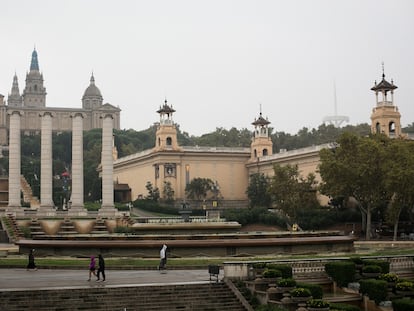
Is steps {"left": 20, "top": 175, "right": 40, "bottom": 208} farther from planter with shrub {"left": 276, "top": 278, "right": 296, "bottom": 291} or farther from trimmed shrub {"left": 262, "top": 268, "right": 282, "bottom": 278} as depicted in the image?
planter with shrub {"left": 276, "top": 278, "right": 296, "bottom": 291}

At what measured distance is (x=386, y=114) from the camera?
307ft

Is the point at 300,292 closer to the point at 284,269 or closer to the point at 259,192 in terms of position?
the point at 284,269

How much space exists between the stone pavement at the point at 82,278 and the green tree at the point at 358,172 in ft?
122

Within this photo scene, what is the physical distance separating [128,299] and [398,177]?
44325 mm

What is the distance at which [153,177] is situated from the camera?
110 metres

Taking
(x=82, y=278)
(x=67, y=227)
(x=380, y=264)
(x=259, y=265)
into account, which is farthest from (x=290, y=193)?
(x=259, y=265)

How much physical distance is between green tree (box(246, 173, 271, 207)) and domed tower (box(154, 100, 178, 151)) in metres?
13.4

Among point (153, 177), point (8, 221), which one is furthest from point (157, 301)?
point (153, 177)

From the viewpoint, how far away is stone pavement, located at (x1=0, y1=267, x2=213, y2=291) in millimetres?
30672

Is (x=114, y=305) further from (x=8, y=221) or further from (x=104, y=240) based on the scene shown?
(x=8, y=221)

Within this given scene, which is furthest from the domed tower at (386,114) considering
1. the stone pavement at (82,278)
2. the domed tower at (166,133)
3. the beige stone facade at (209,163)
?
the stone pavement at (82,278)

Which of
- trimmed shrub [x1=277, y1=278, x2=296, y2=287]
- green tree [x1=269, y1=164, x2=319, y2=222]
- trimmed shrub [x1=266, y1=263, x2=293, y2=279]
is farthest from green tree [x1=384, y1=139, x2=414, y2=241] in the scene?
trimmed shrub [x1=277, y1=278, x2=296, y2=287]

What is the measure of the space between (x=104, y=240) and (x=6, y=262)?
602 cm

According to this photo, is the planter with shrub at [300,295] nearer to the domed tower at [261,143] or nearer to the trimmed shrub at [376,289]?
the trimmed shrub at [376,289]
